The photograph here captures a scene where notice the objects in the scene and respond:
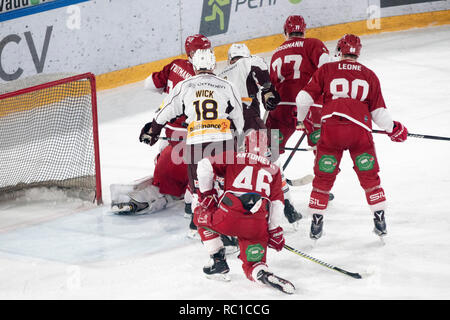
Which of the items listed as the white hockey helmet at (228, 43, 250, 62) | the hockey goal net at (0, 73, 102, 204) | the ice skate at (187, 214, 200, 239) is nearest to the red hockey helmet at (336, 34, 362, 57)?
the white hockey helmet at (228, 43, 250, 62)

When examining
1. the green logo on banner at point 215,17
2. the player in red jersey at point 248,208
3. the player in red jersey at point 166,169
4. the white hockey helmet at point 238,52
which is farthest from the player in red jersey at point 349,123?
the green logo on banner at point 215,17

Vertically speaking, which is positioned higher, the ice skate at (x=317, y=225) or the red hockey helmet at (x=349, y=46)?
the red hockey helmet at (x=349, y=46)

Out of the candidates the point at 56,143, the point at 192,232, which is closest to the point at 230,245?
the point at 192,232

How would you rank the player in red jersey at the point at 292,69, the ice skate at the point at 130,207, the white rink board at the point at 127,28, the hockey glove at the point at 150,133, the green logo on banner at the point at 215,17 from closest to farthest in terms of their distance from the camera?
the hockey glove at the point at 150,133
the player in red jersey at the point at 292,69
the ice skate at the point at 130,207
the white rink board at the point at 127,28
the green logo on banner at the point at 215,17

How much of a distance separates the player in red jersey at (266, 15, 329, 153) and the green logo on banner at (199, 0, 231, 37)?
158 inches

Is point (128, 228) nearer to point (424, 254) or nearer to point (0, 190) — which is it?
point (0, 190)

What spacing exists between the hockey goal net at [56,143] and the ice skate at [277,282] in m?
2.08

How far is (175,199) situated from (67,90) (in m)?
1.17

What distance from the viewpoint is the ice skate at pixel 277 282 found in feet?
11.4

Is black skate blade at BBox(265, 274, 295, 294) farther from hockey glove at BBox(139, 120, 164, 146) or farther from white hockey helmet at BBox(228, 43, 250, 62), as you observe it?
white hockey helmet at BBox(228, 43, 250, 62)

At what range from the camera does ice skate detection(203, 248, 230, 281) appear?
3.69 m

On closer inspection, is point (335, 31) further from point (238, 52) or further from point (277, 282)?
point (277, 282)

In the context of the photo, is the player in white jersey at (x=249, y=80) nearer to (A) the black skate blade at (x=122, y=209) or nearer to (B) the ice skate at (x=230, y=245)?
(B) the ice skate at (x=230, y=245)

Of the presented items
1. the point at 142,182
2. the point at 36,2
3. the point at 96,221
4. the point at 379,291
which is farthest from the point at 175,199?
the point at 36,2
